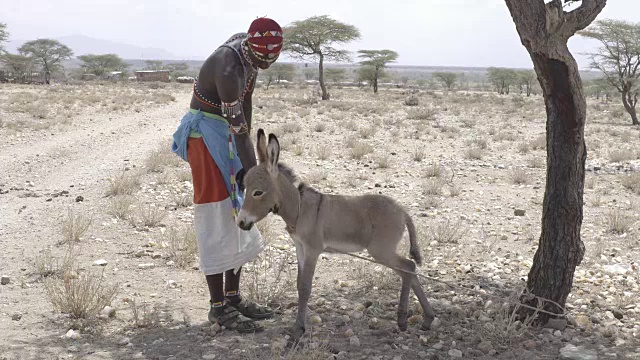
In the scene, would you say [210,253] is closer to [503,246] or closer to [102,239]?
[102,239]

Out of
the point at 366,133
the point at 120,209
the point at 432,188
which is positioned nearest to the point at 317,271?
the point at 120,209

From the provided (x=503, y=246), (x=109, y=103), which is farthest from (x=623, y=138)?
(x=109, y=103)

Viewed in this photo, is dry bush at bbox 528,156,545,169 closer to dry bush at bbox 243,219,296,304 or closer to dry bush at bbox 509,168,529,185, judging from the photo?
dry bush at bbox 509,168,529,185

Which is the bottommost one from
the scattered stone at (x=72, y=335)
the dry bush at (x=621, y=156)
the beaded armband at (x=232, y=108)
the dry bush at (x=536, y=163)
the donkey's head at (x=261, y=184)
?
the scattered stone at (x=72, y=335)

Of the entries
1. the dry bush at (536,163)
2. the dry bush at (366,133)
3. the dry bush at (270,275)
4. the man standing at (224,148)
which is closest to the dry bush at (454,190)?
the dry bush at (536,163)

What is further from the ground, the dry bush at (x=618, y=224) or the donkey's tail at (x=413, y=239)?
the donkey's tail at (x=413, y=239)

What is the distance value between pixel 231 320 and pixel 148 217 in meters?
3.38

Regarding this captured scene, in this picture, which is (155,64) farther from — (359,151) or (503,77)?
(359,151)

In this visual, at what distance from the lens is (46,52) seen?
6656 cm

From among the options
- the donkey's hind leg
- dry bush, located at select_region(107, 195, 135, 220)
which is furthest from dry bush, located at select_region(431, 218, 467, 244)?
dry bush, located at select_region(107, 195, 135, 220)

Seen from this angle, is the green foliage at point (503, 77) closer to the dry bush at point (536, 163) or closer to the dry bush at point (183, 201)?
the dry bush at point (536, 163)

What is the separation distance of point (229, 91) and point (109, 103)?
1067 inches

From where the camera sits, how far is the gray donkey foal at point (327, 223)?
380cm

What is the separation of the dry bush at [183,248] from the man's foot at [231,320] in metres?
1.49
